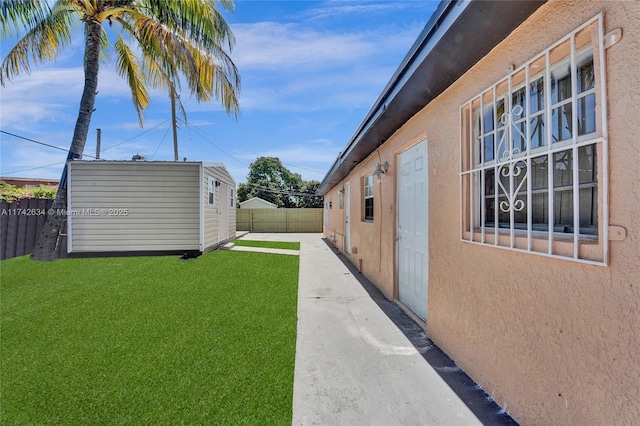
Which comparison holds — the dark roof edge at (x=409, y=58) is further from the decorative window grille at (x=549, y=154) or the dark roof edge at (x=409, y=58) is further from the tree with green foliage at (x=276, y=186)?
the tree with green foliage at (x=276, y=186)

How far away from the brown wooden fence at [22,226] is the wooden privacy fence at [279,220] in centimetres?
1213

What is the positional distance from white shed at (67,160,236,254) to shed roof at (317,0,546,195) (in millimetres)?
7129

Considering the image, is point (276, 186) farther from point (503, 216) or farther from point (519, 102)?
point (519, 102)

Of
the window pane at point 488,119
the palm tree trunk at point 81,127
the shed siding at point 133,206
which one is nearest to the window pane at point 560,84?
the window pane at point 488,119

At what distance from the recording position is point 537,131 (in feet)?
6.49

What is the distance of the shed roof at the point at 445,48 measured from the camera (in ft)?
5.98

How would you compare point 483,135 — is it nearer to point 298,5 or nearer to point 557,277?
point 557,277

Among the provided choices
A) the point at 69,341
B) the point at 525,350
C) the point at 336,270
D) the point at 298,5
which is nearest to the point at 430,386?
the point at 525,350

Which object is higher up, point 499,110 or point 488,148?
Result: point 499,110

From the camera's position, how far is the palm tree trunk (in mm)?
7613

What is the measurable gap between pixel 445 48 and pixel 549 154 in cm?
115

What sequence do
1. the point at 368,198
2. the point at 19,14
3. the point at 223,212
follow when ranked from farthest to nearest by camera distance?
1. the point at 223,212
2. the point at 368,198
3. the point at 19,14

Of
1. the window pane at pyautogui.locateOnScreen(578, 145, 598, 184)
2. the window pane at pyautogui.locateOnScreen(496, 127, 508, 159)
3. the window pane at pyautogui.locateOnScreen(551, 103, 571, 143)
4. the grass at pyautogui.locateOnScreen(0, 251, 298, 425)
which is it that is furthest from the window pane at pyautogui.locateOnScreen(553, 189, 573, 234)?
the grass at pyautogui.locateOnScreen(0, 251, 298, 425)

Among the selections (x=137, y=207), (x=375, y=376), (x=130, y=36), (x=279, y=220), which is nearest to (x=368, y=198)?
(x=375, y=376)
